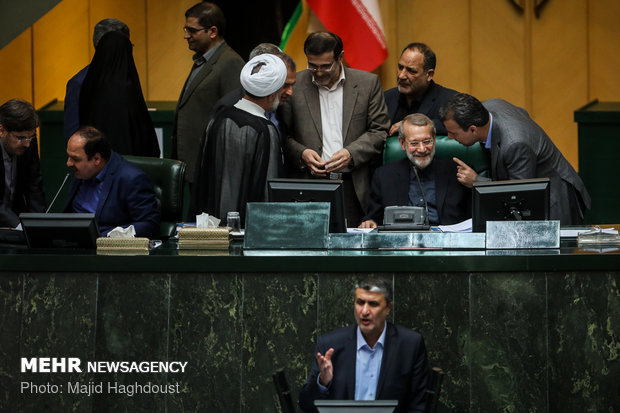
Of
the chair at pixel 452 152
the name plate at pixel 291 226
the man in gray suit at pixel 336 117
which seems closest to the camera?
the name plate at pixel 291 226

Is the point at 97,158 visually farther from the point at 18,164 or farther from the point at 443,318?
the point at 443,318

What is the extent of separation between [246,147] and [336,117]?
105 cm

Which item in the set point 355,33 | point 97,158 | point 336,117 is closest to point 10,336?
point 97,158

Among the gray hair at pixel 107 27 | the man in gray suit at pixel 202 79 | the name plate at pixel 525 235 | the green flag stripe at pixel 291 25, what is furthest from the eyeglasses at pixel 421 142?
the green flag stripe at pixel 291 25

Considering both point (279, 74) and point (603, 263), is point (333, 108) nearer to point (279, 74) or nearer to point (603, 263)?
point (279, 74)

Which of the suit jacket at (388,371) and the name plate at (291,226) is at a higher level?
the name plate at (291,226)

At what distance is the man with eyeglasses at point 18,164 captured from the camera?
239 inches

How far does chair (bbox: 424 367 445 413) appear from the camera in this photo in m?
3.70

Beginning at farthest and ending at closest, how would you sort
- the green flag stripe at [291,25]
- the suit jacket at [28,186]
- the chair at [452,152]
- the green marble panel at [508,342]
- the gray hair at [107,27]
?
the green flag stripe at [291,25] < the gray hair at [107,27] < the suit jacket at [28,186] < the chair at [452,152] < the green marble panel at [508,342]

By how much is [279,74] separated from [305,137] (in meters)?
0.84

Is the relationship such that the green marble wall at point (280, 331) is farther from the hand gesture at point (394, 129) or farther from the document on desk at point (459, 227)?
the hand gesture at point (394, 129)

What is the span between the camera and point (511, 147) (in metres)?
5.78

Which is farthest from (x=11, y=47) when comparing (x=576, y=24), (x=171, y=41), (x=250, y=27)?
(x=576, y=24)

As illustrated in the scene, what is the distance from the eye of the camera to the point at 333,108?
250 inches
